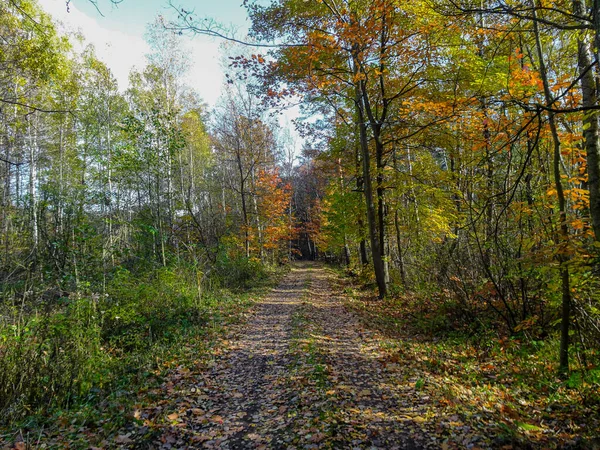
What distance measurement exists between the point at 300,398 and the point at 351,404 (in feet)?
2.32

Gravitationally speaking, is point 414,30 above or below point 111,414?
above

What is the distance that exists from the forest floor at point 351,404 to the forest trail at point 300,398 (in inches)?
0.6

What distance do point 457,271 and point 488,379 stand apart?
10.7ft

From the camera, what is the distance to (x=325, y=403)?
4078 millimetres

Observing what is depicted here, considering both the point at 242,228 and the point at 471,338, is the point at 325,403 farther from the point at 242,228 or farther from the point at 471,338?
the point at 242,228

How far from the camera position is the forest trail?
11.4 feet

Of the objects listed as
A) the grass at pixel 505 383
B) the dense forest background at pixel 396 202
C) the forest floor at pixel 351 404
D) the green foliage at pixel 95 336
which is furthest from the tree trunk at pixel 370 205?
the green foliage at pixel 95 336

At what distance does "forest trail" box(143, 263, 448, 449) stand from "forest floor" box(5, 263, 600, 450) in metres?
0.02

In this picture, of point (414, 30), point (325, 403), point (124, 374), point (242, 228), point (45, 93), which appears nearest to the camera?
point (325, 403)

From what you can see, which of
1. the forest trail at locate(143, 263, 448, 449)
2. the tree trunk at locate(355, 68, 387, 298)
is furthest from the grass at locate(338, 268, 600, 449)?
the tree trunk at locate(355, 68, 387, 298)

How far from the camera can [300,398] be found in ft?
14.2

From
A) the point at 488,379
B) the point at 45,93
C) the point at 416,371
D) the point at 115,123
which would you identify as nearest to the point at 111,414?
the point at 416,371

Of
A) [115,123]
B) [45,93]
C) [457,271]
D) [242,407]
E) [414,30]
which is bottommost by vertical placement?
[242,407]

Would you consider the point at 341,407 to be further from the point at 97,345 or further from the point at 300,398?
the point at 97,345
